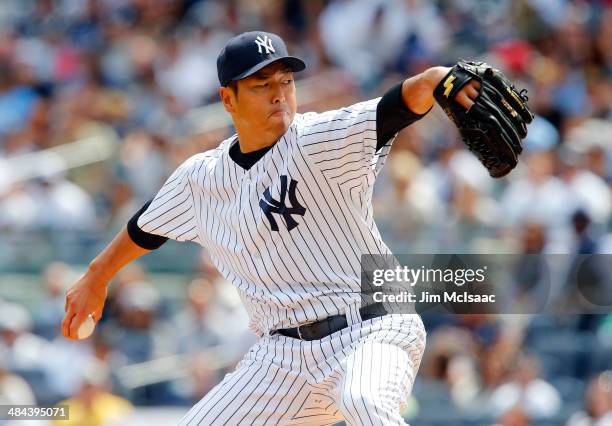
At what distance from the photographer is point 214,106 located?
10.1 metres

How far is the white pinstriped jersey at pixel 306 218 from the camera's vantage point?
3773 mm

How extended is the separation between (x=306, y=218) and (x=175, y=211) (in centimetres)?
70

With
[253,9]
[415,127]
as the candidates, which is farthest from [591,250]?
[253,9]

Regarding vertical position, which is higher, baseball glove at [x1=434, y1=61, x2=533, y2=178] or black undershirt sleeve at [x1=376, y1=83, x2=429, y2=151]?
black undershirt sleeve at [x1=376, y1=83, x2=429, y2=151]

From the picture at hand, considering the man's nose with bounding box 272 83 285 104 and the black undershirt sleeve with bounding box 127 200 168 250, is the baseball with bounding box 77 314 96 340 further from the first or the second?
the man's nose with bounding box 272 83 285 104

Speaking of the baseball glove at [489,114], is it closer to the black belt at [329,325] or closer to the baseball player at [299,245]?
the baseball player at [299,245]

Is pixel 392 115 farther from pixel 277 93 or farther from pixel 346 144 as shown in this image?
pixel 277 93

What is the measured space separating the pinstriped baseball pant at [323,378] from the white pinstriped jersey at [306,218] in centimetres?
11

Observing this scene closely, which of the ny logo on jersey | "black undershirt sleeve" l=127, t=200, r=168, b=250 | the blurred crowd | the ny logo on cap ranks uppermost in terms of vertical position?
the blurred crowd

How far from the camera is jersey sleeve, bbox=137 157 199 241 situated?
4.35 meters

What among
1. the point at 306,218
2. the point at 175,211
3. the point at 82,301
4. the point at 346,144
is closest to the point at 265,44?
the point at 346,144

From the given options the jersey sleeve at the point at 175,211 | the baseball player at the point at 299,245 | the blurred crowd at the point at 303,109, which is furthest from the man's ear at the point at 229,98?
the blurred crowd at the point at 303,109

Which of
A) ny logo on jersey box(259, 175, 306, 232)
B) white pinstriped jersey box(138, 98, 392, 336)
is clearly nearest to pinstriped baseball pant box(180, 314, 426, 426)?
white pinstriped jersey box(138, 98, 392, 336)

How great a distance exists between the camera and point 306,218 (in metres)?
3.89
